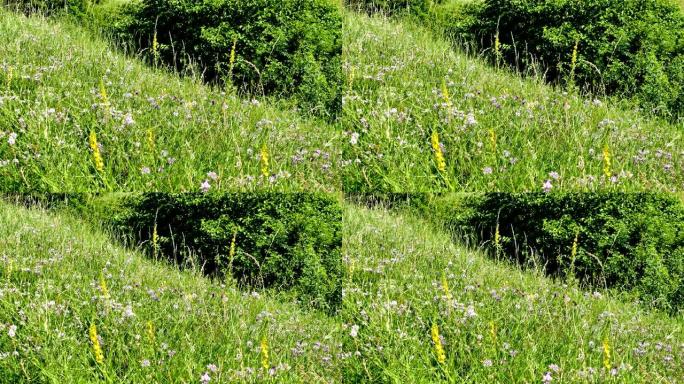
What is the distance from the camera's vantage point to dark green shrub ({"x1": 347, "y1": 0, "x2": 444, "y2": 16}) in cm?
881

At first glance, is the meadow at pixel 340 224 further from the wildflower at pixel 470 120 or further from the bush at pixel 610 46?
the bush at pixel 610 46

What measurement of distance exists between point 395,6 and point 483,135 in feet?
11.1

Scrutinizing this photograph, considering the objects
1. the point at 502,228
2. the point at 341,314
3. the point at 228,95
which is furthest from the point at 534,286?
the point at 228,95

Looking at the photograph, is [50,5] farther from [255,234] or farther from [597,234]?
[597,234]

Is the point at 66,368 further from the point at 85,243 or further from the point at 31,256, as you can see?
the point at 85,243

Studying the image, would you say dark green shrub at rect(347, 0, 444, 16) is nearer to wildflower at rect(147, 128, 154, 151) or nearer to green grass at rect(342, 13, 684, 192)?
green grass at rect(342, 13, 684, 192)

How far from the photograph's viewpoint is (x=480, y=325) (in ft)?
18.3

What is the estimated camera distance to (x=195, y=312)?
5938mm

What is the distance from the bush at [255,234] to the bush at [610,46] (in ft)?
9.08

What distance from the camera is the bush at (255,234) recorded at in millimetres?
6973

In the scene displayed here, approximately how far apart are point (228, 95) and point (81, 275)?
2.22m

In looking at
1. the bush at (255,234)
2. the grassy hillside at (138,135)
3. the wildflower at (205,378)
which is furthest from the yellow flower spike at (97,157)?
the wildflower at (205,378)

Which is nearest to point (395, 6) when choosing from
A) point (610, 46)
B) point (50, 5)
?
point (610, 46)

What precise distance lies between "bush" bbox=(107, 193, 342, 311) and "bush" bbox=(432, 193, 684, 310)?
117 centimetres
